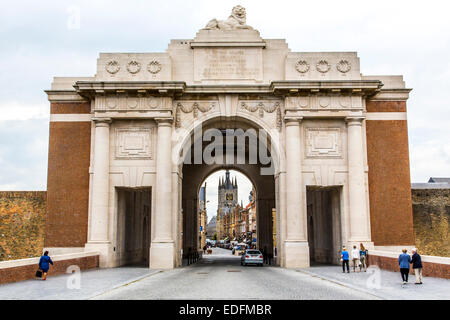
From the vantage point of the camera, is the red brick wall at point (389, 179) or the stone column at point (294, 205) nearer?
the stone column at point (294, 205)

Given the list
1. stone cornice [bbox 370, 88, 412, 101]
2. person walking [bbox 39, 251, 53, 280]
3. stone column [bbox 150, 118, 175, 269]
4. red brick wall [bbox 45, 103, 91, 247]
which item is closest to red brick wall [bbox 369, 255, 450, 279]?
stone cornice [bbox 370, 88, 412, 101]

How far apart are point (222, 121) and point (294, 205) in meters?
7.59

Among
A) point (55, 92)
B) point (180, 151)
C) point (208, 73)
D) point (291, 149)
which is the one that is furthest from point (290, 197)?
point (55, 92)

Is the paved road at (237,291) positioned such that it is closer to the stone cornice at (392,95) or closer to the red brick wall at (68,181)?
the red brick wall at (68,181)

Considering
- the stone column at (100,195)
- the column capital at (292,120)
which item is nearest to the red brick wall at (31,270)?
the stone column at (100,195)

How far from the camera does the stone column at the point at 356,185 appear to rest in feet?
99.8

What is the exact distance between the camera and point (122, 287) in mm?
18406

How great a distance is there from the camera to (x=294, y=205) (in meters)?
30.8

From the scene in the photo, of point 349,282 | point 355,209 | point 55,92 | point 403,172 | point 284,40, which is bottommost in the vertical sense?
point 349,282

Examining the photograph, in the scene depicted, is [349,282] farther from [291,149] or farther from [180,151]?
[180,151]

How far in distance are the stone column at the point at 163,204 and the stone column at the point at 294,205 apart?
729cm

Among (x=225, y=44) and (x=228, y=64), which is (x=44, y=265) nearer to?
(x=228, y=64)

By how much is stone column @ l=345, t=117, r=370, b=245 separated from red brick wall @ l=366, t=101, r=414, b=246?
1011 millimetres
